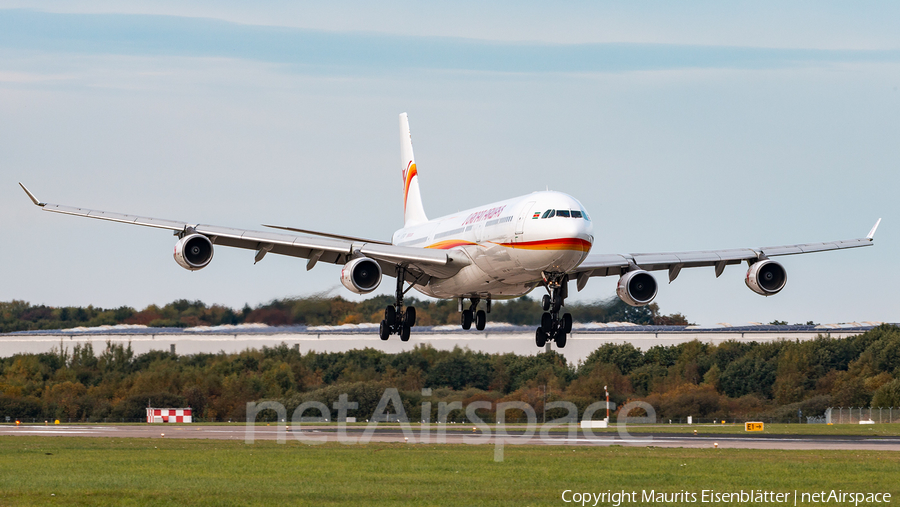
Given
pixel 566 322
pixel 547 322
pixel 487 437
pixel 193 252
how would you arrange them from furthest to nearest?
1. pixel 487 437
2. pixel 566 322
3. pixel 547 322
4. pixel 193 252

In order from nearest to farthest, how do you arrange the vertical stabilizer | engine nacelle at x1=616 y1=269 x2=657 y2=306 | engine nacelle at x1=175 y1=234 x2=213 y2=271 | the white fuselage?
1. the white fuselage
2. engine nacelle at x1=175 y1=234 x2=213 y2=271
3. engine nacelle at x1=616 y1=269 x2=657 y2=306
4. the vertical stabilizer

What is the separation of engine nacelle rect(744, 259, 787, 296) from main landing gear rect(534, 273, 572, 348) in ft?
32.3

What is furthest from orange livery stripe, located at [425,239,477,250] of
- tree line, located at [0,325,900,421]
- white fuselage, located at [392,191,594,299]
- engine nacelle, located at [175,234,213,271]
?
tree line, located at [0,325,900,421]

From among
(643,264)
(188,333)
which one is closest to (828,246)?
(643,264)

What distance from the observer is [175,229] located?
5156 centimetres

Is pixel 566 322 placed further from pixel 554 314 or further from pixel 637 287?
pixel 637 287

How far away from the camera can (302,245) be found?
51.8 metres

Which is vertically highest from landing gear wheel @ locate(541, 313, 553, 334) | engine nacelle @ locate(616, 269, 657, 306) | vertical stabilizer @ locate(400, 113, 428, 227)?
vertical stabilizer @ locate(400, 113, 428, 227)

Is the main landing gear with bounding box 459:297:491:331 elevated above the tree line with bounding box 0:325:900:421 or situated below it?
above

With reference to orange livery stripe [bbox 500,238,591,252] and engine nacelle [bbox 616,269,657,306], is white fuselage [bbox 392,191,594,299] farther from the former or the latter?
engine nacelle [bbox 616,269,657,306]

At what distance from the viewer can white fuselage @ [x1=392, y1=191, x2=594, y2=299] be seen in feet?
150

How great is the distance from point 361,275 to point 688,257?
16387 millimetres

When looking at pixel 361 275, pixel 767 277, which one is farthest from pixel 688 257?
pixel 361 275
